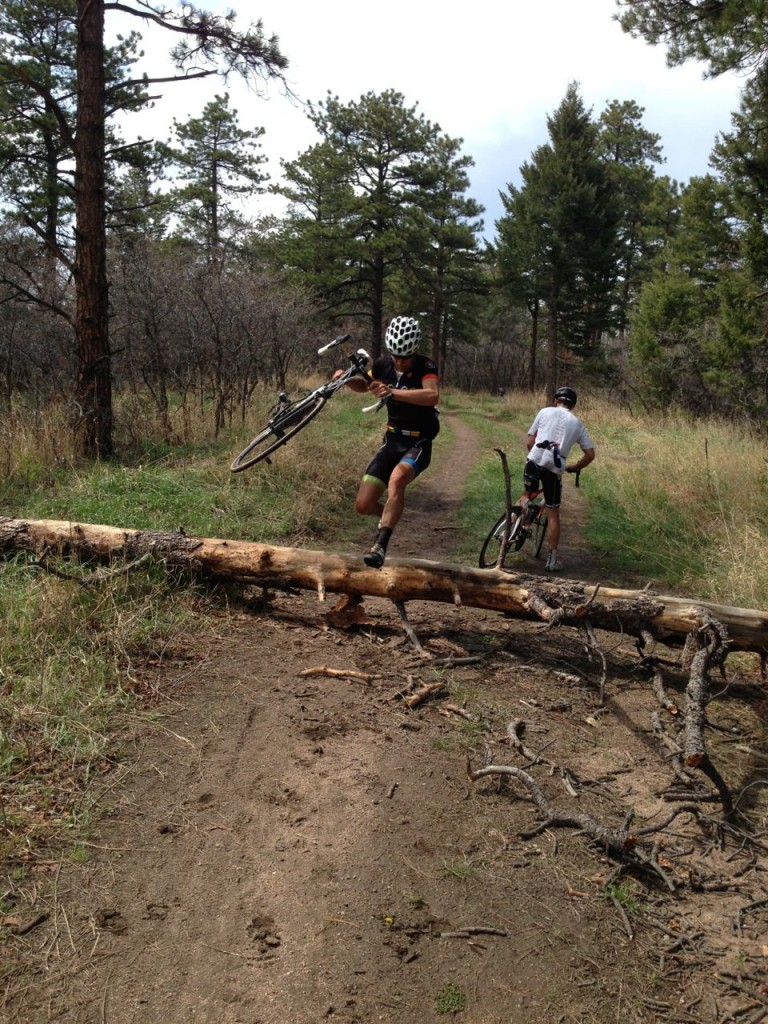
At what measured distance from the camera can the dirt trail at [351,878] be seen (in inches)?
98.3

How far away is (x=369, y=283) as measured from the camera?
99.2ft

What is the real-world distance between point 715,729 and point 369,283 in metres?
27.9

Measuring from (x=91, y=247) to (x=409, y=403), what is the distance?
5.51 meters

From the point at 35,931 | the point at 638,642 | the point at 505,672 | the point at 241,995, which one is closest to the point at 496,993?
the point at 241,995

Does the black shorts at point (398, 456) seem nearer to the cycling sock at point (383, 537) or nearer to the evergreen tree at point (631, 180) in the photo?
the cycling sock at point (383, 537)

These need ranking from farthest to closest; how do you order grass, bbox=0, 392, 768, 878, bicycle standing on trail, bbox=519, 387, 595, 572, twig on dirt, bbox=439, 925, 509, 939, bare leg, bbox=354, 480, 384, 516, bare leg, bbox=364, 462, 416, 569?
1. bicycle standing on trail, bbox=519, 387, 595, 572
2. bare leg, bbox=354, 480, 384, 516
3. bare leg, bbox=364, 462, 416, 569
4. grass, bbox=0, 392, 768, 878
5. twig on dirt, bbox=439, 925, 509, 939

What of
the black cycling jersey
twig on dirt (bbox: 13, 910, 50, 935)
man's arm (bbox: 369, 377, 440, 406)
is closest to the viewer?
twig on dirt (bbox: 13, 910, 50, 935)

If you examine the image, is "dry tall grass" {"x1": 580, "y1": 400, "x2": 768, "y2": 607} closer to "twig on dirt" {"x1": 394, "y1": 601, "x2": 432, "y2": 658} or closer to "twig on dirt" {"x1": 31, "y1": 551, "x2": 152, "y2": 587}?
"twig on dirt" {"x1": 394, "y1": 601, "x2": 432, "y2": 658}

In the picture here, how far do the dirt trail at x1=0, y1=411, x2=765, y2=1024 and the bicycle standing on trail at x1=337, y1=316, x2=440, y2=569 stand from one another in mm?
1557

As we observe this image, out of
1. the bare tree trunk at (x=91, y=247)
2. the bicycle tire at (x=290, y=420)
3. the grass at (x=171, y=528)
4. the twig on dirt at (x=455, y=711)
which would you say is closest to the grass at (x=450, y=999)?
the grass at (x=171, y=528)

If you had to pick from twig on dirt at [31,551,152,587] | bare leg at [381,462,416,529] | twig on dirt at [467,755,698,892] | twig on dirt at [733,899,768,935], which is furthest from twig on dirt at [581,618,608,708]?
twig on dirt at [31,551,152,587]

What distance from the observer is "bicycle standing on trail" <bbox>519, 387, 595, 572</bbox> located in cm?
717

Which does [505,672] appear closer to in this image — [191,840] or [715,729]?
[715,729]

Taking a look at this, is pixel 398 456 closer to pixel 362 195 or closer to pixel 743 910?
pixel 743 910
